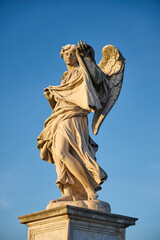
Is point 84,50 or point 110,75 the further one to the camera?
point 110,75

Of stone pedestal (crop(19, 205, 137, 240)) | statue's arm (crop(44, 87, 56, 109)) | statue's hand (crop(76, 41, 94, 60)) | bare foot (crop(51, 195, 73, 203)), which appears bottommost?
stone pedestal (crop(19, 205, 137, 240))

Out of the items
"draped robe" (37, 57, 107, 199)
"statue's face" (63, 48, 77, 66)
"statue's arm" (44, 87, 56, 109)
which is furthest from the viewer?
"statue's arm" (44, 87, 56, 109)

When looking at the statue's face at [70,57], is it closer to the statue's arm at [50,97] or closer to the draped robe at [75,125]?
the draped robe at [75,125]

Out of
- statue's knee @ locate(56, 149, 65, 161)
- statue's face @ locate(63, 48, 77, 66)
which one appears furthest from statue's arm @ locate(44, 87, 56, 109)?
statue's knee @ locate(56, 149, 65, 161)

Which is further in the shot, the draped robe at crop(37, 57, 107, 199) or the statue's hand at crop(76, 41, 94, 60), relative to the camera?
the statue's hand at crop(76, 41, 94, 60)

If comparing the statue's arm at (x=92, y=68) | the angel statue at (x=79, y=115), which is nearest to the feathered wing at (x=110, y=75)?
the angel statue at (x=79, y=115)

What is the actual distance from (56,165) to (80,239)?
76.1 inches

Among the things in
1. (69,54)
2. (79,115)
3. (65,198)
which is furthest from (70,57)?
(65,198)

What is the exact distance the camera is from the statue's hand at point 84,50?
9.70 meters

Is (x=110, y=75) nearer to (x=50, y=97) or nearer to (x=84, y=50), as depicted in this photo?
(x=84, y=50)

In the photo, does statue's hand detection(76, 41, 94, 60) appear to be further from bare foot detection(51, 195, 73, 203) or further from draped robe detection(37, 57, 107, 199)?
bare foot detection(51, 195, 73, 203)

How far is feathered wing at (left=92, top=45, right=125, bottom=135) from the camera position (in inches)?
404

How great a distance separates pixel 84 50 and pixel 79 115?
61.5 inches

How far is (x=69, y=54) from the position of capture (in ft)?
A: 33.4
